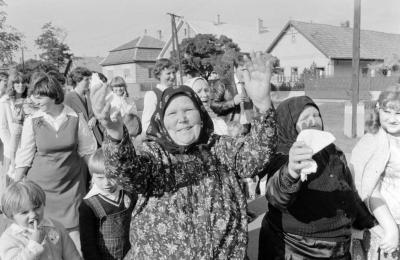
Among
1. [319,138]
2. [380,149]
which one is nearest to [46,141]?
[319,138]

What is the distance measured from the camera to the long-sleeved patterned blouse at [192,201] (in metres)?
1.86

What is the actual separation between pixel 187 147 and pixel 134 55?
62.1m

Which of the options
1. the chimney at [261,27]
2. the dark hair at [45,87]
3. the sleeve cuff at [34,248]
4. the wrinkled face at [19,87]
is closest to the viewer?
the sleeve cuff at [34,248]

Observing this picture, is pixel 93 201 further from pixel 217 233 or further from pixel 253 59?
pixel 253 59

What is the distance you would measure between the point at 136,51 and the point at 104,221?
61.9 metres

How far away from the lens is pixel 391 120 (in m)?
2.48

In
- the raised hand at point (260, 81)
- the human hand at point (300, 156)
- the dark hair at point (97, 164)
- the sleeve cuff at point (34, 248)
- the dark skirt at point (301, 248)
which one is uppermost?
the raised hand at point (260, 81)

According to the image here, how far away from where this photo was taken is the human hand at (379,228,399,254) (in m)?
2.44

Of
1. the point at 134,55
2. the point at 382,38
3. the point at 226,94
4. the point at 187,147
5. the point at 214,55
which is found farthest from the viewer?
the point at 134,55

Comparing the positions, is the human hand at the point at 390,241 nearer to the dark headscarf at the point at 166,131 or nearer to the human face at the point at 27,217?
the dark headscarf at the point at 166,131

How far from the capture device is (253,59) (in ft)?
6.13

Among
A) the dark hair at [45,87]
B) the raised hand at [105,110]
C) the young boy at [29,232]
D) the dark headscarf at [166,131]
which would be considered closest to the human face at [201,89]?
the dark hair at [45,87]

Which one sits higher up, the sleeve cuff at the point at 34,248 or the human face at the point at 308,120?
the human face at the point at 308,120

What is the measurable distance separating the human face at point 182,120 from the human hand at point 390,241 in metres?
1.39
